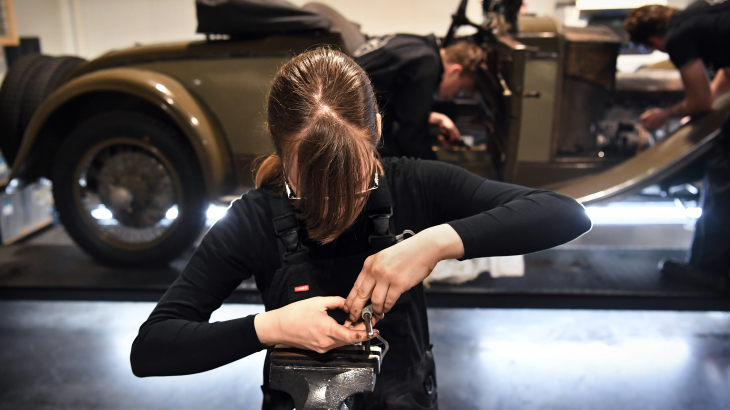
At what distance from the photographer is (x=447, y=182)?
1081 millimetres

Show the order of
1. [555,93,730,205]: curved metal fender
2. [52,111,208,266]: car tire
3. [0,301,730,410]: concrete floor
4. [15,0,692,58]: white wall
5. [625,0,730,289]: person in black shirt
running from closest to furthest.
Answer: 1. [0,301,730,410]: concrete floor
2. [625,0,730,289]: person in black shirt
3. [555,93,730,205]: curved metal fender
4. [52,111,208,266]: car tire
5. [15,0,692,58]: white wall

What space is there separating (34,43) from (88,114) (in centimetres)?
258

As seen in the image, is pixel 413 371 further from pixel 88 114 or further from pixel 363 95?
pixel 88 114

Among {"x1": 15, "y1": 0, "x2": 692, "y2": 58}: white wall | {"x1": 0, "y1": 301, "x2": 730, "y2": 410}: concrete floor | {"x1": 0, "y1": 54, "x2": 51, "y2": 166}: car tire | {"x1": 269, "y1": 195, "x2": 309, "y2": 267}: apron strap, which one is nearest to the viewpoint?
{"x1": 269, "y1": 195, "x2": 309, "y2": 267}: apron strap

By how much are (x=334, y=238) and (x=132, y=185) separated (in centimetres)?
191

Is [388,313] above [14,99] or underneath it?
underneath

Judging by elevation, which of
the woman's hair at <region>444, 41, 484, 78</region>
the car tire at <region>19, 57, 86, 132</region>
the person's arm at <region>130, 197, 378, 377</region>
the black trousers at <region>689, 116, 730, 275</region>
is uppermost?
the woman's hair at <region>444, 41, 484, 78</region>

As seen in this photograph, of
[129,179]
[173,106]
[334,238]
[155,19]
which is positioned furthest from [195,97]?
[155,19]

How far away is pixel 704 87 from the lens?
2154 mm

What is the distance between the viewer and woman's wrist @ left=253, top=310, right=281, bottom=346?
2.81 ft

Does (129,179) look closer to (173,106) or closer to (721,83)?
(173,106)

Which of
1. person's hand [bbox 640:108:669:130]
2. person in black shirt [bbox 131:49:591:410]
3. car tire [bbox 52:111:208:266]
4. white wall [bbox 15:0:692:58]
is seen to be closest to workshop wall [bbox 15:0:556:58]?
white wall [bbox 15:0:692:58]

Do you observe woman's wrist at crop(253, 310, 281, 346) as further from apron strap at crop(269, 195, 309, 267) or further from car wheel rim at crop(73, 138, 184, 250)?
car wheel rim at crop(73, 138, 184, 250)

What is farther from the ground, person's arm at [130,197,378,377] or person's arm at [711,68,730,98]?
person's arm at [711,68,730,98]
